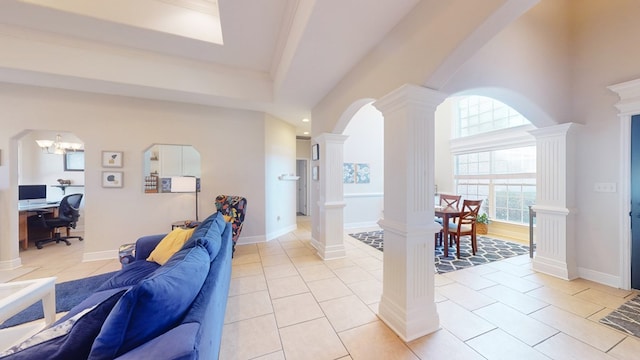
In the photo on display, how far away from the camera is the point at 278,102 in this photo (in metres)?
3.89

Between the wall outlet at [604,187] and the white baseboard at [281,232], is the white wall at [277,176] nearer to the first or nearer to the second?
the white baseboard at [281,232]

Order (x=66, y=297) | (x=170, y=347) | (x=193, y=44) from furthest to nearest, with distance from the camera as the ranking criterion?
(x=193, y=44), (x=66, y=297), (x=170, y=347)

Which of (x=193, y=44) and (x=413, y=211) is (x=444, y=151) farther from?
(x=193, y=44)

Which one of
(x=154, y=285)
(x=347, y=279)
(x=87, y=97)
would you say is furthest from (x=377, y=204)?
(x=87, y=97)

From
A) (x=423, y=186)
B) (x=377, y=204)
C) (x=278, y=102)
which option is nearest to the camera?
(x=423, y=186)

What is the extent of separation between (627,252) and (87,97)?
7.65 meters

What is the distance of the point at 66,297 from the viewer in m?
2.45

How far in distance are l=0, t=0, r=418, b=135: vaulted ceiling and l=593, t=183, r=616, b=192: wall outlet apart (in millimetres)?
3209

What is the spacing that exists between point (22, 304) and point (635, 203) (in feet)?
18.9

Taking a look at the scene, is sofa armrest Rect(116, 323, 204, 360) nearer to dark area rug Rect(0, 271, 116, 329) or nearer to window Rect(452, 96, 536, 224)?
dark area rug Rect(0, 271, 116, 329)

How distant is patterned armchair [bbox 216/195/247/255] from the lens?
362cm

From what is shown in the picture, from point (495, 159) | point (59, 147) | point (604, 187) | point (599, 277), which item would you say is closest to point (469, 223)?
point (599, 277)

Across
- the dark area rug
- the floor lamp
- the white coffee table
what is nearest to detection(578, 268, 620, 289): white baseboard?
the white coffee table

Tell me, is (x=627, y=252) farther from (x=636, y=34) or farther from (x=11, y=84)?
(x=11, y=84)
